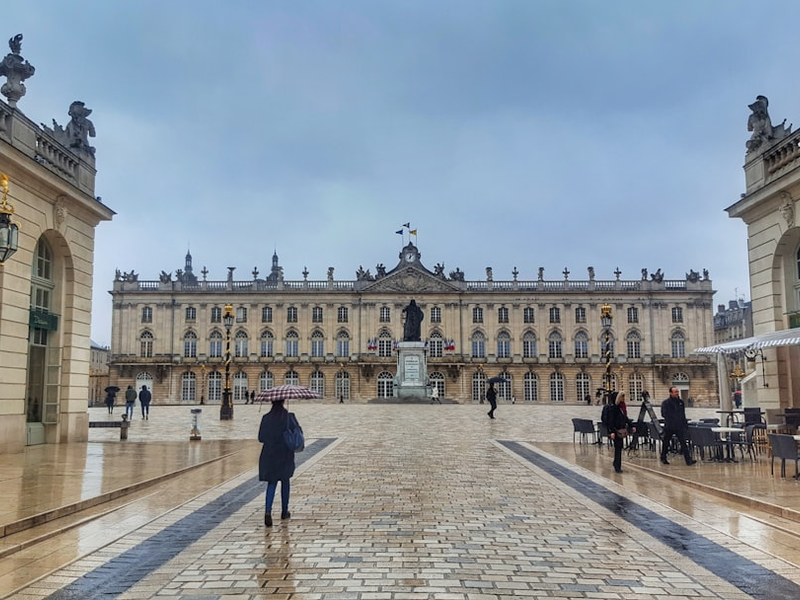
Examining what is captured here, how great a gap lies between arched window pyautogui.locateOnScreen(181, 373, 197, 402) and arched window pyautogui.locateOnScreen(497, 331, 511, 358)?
32188 millimetres

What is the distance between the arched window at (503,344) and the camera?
246 feet

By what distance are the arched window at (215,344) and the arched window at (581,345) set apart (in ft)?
124

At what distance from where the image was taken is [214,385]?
73938mm

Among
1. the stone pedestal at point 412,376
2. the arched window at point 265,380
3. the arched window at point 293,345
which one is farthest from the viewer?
the arched window at point 293,345

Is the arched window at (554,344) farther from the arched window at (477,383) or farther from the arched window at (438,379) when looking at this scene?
the arched window at (438,379)

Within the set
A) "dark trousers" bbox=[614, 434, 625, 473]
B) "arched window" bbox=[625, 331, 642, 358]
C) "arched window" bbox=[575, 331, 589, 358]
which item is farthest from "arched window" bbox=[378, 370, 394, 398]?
"dark trousers" bbox=[614, 434, 625, 473]

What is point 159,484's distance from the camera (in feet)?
36.1

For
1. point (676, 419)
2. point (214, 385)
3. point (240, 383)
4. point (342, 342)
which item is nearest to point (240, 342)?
point (240, 383)

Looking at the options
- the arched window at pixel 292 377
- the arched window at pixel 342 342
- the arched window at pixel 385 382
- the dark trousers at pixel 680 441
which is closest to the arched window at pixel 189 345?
the arched window at pixel 292 377

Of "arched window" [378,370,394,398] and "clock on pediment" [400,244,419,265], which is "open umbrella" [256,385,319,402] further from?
"clock on pediment" [400,244,419,265]

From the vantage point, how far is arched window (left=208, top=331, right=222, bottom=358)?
75000 mm

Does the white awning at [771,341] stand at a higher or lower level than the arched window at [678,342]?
lower

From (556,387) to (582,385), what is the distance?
268cm

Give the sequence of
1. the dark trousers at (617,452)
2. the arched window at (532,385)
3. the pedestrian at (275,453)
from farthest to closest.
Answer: the arched window at (532,385) < the dark trousers at (617,452) < the pedestrian at (275,453)
